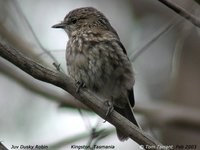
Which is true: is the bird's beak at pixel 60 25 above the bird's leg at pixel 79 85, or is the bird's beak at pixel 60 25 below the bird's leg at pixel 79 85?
above

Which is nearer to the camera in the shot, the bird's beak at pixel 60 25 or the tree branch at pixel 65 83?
the tree branch at pixel 65 83

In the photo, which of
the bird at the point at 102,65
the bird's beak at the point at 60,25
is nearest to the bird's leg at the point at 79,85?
the bird at the point at 102,65


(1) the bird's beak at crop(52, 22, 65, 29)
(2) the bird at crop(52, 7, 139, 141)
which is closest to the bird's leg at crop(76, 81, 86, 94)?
(2) the bird at crop(52, 7, 139, 141)

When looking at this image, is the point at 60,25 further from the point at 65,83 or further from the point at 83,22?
the point at 65,83

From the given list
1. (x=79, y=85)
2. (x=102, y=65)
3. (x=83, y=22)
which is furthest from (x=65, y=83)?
(x=83, y=22)

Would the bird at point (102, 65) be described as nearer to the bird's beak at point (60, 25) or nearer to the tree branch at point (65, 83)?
the bird's beak at point (60, 25)

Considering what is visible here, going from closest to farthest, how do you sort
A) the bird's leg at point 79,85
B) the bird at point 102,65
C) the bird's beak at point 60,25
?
1. the bird's leg at point 79,85
2. the bird at point 102,65
3. the bird's beak at point 60,25

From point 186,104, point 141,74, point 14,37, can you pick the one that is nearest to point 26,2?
point 14,37
